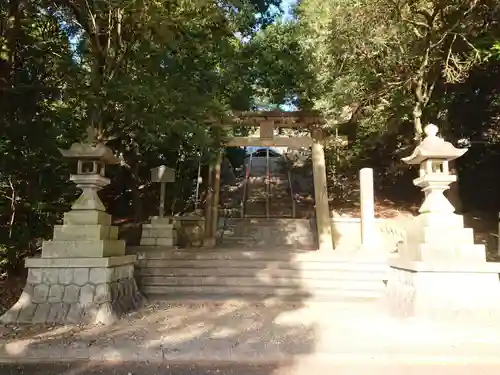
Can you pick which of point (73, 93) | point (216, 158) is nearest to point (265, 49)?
point (216, 158)

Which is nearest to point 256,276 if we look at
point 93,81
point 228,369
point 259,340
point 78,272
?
point 259,340

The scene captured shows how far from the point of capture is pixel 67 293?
5.30 metres

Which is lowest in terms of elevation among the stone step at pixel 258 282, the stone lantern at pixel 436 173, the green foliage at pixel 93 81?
the stone step at pixel 258 282

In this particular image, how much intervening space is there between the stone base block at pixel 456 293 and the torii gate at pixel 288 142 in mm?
5369

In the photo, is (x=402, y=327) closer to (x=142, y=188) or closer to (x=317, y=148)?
(x=317, y=148)

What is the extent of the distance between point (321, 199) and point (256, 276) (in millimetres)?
4166

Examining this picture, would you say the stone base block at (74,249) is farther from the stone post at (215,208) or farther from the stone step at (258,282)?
the stone post at (215,208)

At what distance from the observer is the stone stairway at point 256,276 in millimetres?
7164

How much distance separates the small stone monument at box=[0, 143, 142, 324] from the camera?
5.18 m

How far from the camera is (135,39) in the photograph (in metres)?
6.87

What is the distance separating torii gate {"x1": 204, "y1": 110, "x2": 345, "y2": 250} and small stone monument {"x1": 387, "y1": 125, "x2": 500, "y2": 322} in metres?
5.06

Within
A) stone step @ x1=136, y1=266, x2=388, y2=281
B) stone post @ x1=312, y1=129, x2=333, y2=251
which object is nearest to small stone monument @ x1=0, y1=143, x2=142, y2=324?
stone step @ x1=136, y1=266, x2=388, y2=281

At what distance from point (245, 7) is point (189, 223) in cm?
688

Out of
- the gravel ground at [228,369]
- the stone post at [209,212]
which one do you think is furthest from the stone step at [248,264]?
the gravel ground at [228,369]
